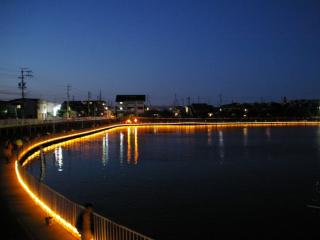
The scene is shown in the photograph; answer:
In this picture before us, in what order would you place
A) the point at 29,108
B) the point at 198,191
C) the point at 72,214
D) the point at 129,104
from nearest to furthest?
the point at 72,214 < the point at 198,191 < the point at 29,108 < the point at 129,104

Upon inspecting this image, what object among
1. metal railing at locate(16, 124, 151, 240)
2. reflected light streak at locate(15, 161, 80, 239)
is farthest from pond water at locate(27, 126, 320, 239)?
reflected light streak at locate(15, 161, 80, 239)

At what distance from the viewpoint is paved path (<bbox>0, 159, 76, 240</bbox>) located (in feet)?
41.7

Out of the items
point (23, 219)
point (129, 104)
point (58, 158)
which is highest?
point (129, 104)

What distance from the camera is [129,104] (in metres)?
175

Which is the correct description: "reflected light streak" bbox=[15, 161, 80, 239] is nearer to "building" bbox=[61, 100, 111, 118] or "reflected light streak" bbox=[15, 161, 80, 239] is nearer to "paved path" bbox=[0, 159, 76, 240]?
"paved path" bbox=[0, 159, 76, 240]

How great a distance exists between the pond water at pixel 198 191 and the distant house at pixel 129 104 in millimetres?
127095

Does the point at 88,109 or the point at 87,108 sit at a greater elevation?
the point at 87,108

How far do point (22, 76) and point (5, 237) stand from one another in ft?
202

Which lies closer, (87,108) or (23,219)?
(23,219)

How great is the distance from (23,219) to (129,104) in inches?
6336

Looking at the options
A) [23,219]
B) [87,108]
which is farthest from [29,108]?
[23,219]

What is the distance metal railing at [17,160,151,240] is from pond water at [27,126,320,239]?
281 cm

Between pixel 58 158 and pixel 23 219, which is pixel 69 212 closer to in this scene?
pixel 23 219

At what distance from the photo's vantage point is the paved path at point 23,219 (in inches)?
500
